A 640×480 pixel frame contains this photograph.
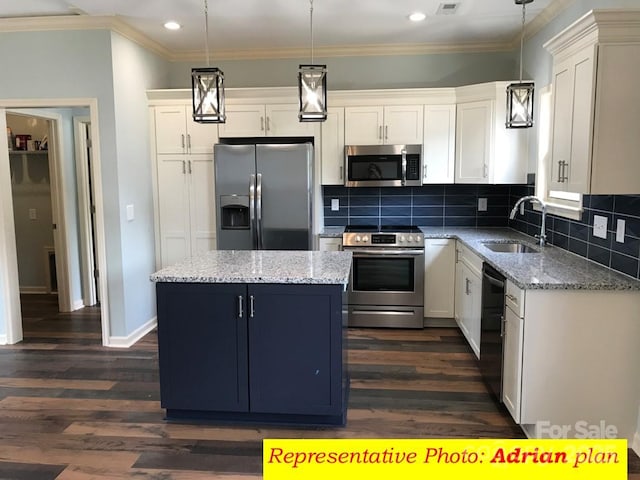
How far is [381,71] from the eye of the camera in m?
4.95

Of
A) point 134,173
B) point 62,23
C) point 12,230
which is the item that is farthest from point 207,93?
point 12,230

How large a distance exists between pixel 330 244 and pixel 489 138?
5.79ft

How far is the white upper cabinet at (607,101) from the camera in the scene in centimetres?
236

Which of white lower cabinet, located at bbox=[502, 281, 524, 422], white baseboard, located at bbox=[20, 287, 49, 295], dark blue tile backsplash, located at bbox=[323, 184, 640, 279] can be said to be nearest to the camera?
white lower cabinet, located at bbox=[502, 281, 524, 422]

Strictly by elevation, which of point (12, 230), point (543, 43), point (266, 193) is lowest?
point (12, 230)

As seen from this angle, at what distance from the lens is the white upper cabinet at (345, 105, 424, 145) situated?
461 cm

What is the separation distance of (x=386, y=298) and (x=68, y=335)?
120 inches

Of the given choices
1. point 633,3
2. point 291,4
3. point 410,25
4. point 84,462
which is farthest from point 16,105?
point 633,3

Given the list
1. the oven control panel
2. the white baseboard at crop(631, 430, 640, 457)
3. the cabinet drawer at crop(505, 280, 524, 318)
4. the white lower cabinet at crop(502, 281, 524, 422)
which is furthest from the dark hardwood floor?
the oven control panel

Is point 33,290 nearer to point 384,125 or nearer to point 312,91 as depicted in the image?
point 384,125

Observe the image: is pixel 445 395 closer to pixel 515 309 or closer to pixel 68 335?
pixel 515 309

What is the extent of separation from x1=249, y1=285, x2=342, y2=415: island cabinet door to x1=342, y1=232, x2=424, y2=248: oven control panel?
192 cm

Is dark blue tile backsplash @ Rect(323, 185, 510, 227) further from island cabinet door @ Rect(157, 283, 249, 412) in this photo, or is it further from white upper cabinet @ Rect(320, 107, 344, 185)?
island cabinet door @ Rect(157, 283, 249, 412)

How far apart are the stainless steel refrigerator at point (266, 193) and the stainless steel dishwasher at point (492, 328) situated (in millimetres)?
1735
